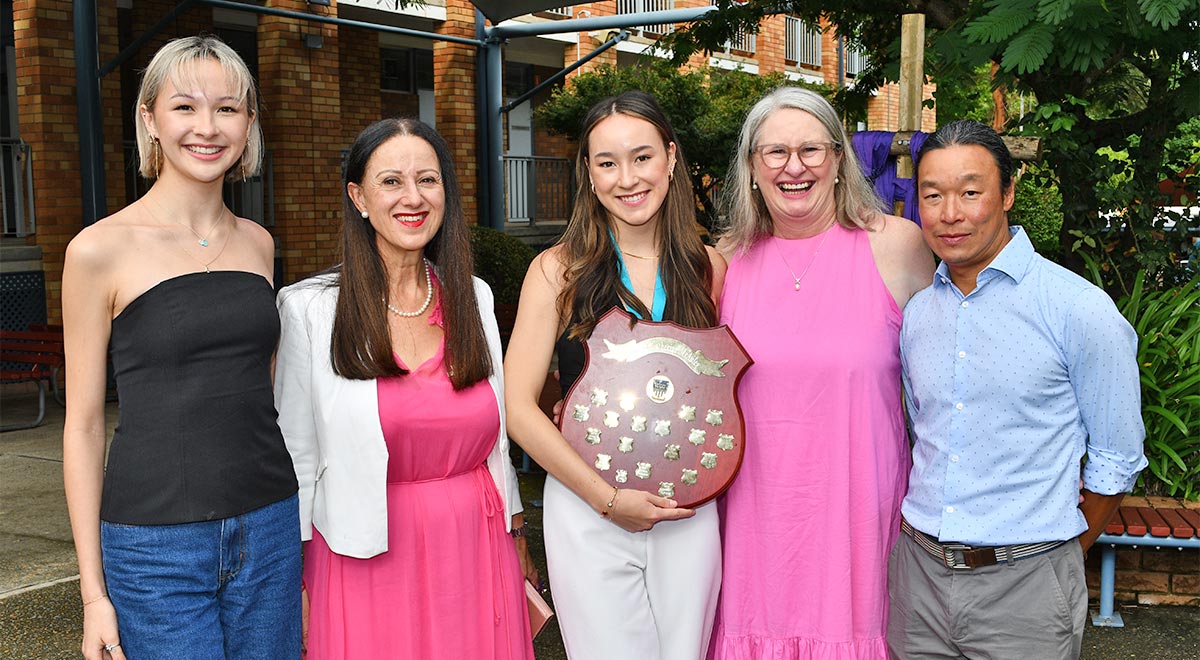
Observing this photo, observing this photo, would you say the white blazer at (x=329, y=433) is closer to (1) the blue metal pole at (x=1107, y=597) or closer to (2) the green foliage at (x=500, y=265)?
(1) the blue metal pole at (x=1107, y=597)

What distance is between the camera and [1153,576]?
4.66 metres

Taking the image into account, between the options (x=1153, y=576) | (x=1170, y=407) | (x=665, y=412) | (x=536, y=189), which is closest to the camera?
(x=665, y=412)

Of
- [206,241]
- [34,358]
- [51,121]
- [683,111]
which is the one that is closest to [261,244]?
[206,241]

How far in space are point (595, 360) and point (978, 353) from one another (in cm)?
92

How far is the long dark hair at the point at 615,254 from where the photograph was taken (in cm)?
283

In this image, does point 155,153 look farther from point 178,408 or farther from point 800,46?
point 800,46

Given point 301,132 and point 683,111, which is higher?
point 683,111

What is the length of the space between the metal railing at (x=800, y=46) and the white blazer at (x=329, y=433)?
24.9 metres

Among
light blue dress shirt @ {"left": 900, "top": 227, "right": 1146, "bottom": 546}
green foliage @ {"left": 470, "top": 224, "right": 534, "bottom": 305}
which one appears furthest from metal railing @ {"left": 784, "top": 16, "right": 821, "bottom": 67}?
light blue dress shirt @ {"left": 900, "top": 227, "right": 1146, "bottom": 546}

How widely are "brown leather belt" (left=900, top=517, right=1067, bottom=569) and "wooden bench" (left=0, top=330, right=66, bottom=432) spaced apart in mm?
8133

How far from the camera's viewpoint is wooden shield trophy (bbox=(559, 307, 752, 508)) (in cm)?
270

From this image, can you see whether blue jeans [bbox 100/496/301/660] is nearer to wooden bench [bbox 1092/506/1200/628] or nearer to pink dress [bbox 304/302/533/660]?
pink dress [bbox 304/302/533/660]

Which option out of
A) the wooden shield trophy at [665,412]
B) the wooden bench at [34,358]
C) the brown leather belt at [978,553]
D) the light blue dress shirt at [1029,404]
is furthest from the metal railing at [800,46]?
the brown leather belt at [978,553]

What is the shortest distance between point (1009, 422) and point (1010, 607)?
419 millimetres
